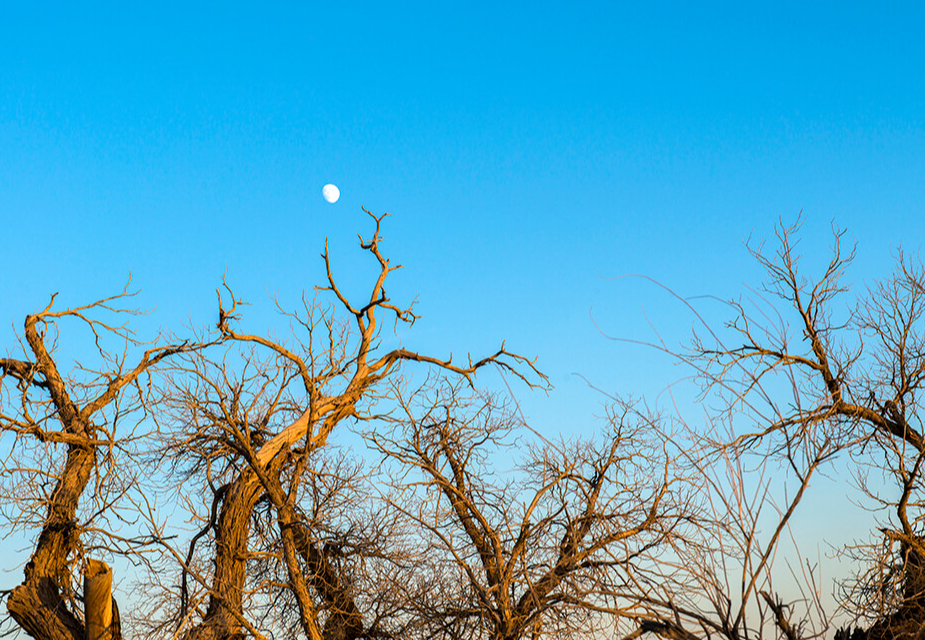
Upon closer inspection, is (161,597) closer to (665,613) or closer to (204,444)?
(204,444)

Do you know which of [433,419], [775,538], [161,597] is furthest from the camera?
[433,419]

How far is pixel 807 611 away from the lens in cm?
217

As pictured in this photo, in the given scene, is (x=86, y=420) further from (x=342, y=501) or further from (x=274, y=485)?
(x=342, y=501)

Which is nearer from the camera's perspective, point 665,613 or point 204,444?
point 665,613

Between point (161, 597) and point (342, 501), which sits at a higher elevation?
point (342, 501)

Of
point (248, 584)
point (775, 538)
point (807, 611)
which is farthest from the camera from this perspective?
point (248, 584)

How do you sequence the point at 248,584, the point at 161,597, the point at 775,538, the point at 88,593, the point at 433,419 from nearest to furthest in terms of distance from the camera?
the point at 775,538 → the point at 88,593 → the point at 161,597 → the point at 248,584 → the point at 433,419

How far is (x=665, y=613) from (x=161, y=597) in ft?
34.0

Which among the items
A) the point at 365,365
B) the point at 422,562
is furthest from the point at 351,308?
the point at 422,562

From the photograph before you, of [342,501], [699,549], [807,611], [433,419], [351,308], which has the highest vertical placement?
[351,308]

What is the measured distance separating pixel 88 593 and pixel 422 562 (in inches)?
183

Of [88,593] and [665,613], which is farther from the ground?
[88,593]

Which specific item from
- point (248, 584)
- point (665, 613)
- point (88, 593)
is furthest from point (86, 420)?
point (665, 613)

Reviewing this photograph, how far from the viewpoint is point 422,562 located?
1184cm
